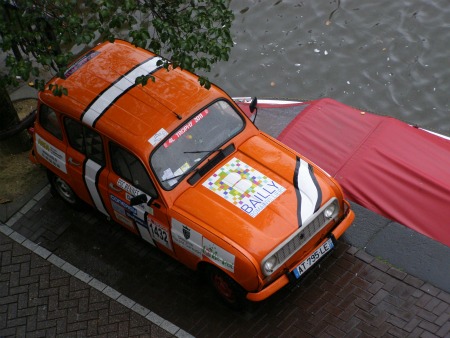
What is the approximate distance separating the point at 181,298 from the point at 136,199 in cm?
137

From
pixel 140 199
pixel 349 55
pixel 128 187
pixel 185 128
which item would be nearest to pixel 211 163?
pixel 185 128

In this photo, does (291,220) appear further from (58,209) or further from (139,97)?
(58,209)

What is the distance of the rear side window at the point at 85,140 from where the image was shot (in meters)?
9.12

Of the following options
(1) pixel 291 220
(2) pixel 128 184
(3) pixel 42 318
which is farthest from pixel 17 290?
(1) pixel 291 220

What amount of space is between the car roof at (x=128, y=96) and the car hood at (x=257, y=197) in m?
0.80

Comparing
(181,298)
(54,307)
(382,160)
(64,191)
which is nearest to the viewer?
(181,298)

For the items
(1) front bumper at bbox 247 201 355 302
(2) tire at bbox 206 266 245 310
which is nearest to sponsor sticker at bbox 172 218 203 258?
(2) tire at bbox 206 266 245 310

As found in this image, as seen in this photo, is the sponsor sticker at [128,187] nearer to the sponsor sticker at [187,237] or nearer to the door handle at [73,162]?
the sponsor sticker at [187,237]

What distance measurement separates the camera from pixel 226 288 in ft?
28.1

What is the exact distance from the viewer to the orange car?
817 cm

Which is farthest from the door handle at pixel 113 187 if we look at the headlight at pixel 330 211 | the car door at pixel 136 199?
the headlight at pixel 330 211

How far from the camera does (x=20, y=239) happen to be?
1005cm

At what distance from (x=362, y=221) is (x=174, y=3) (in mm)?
3589

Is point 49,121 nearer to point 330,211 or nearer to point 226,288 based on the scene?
point 226,288
